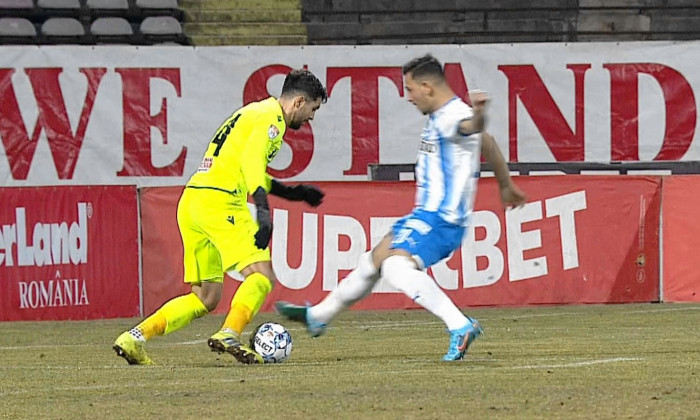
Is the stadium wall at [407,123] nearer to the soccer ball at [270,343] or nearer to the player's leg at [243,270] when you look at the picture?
the player's leg at [243,270]

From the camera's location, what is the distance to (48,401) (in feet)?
25.4

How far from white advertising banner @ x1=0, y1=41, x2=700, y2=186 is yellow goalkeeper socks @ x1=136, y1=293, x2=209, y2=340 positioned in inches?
406

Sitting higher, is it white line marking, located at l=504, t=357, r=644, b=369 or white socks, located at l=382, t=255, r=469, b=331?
white socks, located at l=382, t=255, r=469, b=331

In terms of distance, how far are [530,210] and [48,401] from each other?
9.76 meters

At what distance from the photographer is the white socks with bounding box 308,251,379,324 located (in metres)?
8.94

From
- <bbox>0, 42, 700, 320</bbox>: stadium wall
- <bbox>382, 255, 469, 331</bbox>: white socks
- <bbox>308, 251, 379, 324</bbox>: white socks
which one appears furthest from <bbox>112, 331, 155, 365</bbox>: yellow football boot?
<bbox>0, 42, 700, 320</bbox>: stadium wall

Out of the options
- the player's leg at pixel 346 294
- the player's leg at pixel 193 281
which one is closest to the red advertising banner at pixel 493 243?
the player's leg at pixel 193 281

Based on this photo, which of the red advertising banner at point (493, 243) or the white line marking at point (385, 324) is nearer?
the white line marking at point (385, 324)

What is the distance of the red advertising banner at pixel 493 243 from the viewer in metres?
16.4

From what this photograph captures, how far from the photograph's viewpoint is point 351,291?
8969mm

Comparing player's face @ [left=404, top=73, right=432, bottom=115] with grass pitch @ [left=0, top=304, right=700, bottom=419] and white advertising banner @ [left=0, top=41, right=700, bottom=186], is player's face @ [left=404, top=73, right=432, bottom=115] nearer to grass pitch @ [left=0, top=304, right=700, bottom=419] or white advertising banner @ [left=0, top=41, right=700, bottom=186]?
grass pitch @ [left=0, top=304, right=700, bottom=419]

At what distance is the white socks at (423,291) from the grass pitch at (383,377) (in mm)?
274

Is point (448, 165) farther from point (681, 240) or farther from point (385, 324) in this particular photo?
point (681, 240)

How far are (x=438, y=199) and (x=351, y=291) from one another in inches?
29.5
